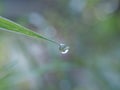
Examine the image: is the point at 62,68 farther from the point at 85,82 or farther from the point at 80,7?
the point at 80,7

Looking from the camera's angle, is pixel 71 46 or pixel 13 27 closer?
pixel 13 27

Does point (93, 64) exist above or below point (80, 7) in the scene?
below

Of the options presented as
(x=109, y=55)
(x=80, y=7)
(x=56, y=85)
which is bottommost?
(x=56, y=85)

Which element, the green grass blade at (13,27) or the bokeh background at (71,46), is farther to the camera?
the bokeh background at (71,46)

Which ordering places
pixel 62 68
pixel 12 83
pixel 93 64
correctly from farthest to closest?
pixel 93 64 → pixel 62 68 → pixel 12 83

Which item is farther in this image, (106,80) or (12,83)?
(106,80)

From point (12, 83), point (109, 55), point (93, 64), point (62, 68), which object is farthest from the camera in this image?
point (109, 55)

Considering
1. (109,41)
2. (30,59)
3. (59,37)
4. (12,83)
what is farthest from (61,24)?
(12,83)

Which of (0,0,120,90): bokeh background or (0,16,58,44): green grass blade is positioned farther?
(0,0,120,90): bokeh background
